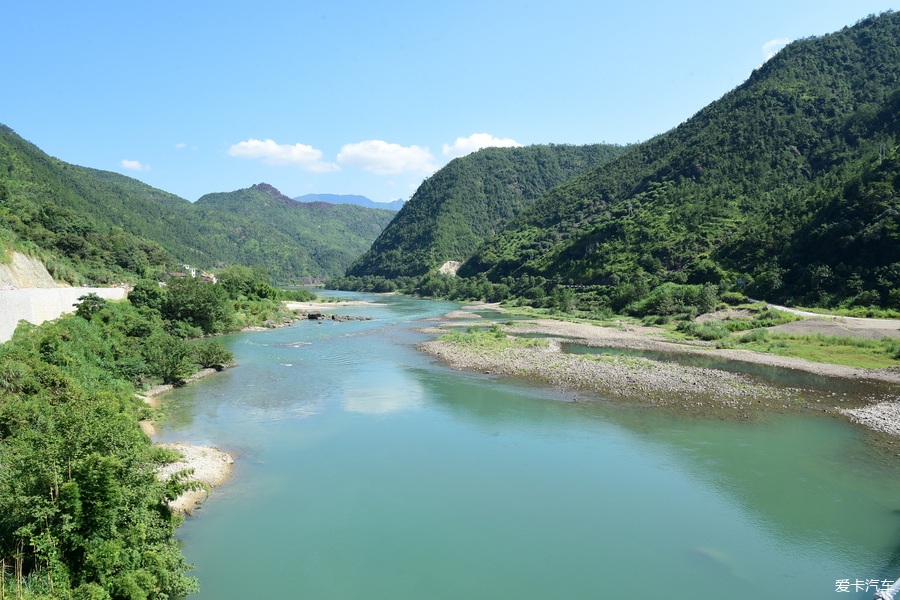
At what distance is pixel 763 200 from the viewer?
81.4 meters

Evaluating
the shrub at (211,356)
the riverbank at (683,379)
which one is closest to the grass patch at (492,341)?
the riverbank at (683,379)

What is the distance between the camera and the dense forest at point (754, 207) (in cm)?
5444

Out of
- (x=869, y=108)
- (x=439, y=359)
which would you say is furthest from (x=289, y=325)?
(x=869, y=108)

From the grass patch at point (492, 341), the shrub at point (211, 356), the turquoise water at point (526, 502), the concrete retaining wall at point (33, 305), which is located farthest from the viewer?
the grass patch at point (492, 341)

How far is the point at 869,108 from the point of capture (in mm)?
86500

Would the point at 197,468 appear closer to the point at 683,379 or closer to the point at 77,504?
the point at 77,504

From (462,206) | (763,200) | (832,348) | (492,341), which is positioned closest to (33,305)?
(492,341)

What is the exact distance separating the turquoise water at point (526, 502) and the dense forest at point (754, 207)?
38.9 meters

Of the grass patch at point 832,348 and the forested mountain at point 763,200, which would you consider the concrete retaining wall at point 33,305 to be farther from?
the forested mountain at point 763,200

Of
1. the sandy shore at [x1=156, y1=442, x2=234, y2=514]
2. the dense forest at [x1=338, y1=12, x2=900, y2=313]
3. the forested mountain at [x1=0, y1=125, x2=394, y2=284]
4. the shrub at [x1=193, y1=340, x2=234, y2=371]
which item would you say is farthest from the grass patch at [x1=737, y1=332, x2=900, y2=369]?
the forested mountain at [x1=0, y1=125, x2=394, y2=284]

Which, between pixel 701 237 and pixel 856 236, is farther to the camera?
pixel 701 237

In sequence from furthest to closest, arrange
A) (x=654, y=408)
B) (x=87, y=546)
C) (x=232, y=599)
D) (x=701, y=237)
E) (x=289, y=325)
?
1. (x=701, y=237)
2. (x=289, y=325)
3. (x=654, y=408)
4. (x=232, y=599)
5. (x=87, y=546)

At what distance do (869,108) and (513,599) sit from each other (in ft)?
361

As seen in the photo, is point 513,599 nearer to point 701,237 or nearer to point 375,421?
point 375,421
